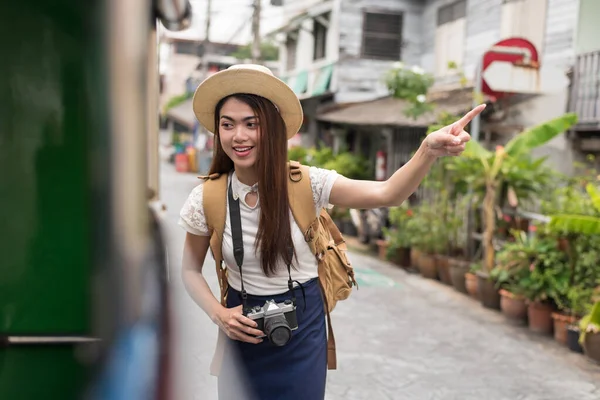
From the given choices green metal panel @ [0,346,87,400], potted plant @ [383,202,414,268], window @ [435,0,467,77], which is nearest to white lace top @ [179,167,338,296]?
green metal panel @ [0,346,87,400]

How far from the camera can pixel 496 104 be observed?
938cm

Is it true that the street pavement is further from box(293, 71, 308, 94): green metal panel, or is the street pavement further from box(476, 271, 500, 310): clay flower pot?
box(293, 71, 308, 94): green metal panel

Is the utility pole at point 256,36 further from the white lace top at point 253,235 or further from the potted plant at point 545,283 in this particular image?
the white lace top at point 253,235

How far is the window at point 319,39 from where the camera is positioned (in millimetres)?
16361

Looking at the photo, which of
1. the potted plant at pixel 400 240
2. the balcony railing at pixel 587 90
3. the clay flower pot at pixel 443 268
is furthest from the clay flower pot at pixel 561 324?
the potted plant at pixel 400 240

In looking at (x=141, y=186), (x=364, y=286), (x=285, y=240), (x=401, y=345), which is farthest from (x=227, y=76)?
(x=364, y=286)

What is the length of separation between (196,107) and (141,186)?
1479mm

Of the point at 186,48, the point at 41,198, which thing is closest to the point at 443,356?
the point at 41,198

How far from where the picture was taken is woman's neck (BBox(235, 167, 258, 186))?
2072 millimetres

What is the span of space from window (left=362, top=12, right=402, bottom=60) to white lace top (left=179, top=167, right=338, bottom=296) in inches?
515

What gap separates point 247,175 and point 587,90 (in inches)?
271

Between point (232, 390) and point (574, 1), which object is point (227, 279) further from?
point (574, 1)

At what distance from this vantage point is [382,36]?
1483cm

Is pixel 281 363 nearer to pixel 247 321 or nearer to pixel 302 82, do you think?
pixel 247 321
